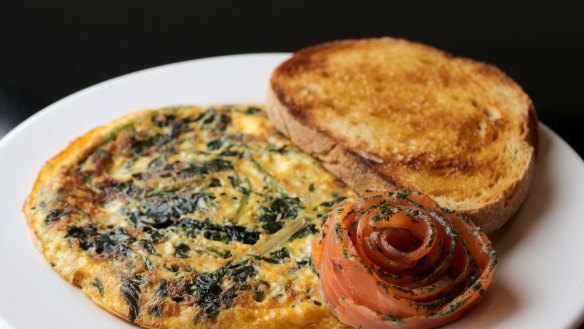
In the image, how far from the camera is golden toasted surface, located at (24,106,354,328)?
123 inches

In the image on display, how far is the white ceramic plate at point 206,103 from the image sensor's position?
3207 mm

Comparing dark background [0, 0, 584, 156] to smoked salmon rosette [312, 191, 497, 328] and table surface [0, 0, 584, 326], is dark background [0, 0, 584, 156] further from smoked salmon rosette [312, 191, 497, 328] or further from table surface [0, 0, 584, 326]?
smoked salmon rosette [312, 191, 497, 328]

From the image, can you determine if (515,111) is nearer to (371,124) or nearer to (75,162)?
(371,124)

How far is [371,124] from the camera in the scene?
4.16 metres

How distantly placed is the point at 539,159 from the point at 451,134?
1.90 ft

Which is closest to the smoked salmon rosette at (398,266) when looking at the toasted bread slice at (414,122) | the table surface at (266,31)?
the toasted bread slice at (414,122)

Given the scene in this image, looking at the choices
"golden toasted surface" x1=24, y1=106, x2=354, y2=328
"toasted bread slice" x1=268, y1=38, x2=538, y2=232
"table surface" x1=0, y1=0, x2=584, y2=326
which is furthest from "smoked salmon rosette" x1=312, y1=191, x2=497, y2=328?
"table surface" x1=0, y1=0, x2=584, y2=326

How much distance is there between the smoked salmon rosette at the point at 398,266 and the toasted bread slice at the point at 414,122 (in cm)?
54

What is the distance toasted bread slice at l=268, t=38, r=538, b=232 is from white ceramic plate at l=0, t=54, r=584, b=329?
0.19m

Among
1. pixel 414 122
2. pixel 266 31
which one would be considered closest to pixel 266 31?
pixel 266 31

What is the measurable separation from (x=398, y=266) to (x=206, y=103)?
84.1 inches

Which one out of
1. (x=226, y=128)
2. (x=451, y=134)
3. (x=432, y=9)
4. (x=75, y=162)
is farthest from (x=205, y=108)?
(x=432, y=9)

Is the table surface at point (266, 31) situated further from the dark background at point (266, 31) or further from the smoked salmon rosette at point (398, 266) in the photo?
the smoked salmon rosette at point (398, 266)

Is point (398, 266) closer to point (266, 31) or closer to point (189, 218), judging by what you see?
point (189, 218)
